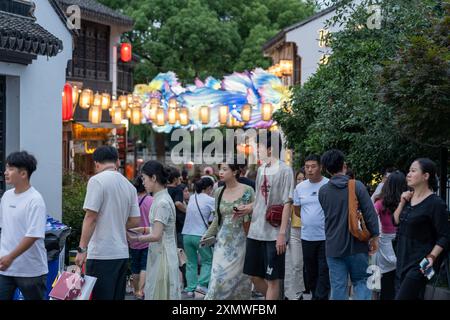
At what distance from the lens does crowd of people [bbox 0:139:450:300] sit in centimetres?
857

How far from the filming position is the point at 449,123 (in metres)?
12.3

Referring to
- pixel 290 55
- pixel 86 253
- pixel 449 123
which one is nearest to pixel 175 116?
pixel 290 55

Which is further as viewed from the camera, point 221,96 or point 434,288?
point 221,96

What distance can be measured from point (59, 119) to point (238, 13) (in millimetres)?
38942

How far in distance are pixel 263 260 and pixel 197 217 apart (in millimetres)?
3756

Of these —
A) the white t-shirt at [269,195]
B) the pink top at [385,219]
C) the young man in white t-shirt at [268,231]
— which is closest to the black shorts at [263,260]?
the young man in white t-shirt at [268,231]

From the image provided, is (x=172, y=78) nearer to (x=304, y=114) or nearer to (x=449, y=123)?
(x=304, y=114)

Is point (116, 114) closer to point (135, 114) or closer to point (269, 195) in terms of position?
point (135, 114)

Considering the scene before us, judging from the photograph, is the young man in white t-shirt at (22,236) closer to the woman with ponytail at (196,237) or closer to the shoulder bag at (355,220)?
the shoulder bag at (355,220)

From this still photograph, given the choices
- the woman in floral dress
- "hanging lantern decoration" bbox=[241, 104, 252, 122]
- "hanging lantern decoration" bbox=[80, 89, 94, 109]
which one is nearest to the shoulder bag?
the woman in floral dress

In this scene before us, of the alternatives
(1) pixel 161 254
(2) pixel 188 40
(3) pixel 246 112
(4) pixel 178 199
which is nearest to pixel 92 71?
(3) pixel 246 112

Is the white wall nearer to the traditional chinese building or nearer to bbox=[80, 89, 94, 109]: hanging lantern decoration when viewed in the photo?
bbox=[80, 89, 94, 109]: hanging lantern decoration

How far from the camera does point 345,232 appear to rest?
10.2 m

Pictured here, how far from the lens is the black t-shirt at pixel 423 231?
8984 mm
